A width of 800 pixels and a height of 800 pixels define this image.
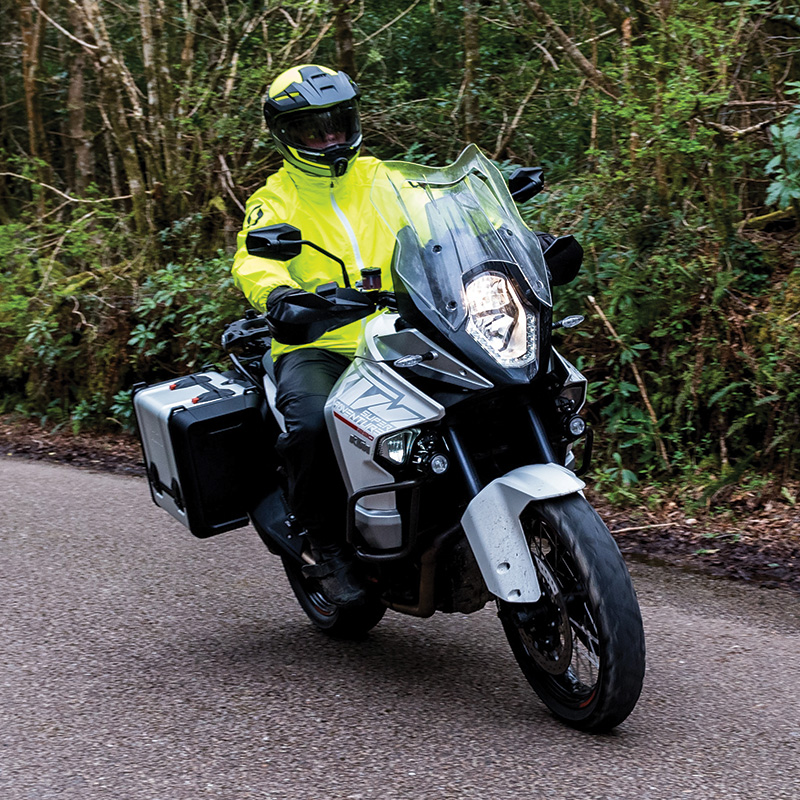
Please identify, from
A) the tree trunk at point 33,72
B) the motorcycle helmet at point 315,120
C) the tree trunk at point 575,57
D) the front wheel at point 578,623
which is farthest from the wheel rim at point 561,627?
the tree trunk at point 33,72

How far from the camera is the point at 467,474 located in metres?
3.40

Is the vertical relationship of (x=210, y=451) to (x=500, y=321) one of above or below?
below

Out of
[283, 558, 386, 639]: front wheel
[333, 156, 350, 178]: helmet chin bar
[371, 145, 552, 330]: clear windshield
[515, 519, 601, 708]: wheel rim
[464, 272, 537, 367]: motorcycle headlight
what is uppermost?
[333, 156, 350, 178]: helmet chin bar

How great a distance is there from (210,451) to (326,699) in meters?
1.22

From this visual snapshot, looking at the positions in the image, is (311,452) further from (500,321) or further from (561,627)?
(561,627)

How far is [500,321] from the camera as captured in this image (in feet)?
11.1

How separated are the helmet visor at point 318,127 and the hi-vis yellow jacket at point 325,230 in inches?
5.8

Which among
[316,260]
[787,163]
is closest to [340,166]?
[316,260]

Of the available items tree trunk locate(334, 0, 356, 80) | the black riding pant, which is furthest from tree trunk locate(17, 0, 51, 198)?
the black riding pant

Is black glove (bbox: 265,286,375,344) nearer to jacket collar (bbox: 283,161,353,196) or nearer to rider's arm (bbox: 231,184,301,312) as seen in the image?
rider's arm (bbox: 231,184,301,312)

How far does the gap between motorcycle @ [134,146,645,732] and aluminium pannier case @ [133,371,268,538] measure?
81 centimetres

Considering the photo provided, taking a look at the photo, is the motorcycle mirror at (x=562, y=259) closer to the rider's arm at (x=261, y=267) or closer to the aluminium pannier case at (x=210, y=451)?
the rider's arm at (x=261, y=267)

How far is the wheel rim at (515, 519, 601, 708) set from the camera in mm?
3213

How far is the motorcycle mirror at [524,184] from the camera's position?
3.98 meters
